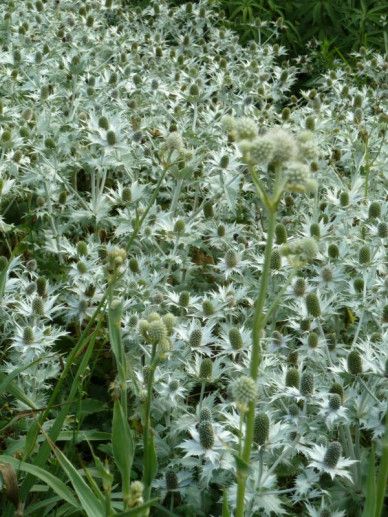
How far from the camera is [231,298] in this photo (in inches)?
106

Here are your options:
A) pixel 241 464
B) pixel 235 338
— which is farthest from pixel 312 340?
pixel 241 464

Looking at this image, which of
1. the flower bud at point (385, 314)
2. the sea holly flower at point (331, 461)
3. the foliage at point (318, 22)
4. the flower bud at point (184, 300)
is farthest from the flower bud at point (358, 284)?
the foliage at point (318, 22)

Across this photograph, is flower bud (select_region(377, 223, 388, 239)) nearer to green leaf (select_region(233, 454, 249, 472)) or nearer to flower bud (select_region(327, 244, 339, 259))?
flower bud (select_region(327, 244, 339, 259))

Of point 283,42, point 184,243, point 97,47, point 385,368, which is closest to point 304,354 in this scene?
point 385,368

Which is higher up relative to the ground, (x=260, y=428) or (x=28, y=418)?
(x=260, y=428)

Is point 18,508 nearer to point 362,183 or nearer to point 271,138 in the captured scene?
point 271,138

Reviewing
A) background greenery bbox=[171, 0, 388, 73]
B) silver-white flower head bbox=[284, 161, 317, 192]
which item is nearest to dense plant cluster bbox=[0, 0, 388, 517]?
silver-white flower head bbox=[284, 161, 317, 192]

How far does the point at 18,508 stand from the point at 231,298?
106 cm

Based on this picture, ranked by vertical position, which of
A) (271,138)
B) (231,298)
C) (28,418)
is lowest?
(28,418)

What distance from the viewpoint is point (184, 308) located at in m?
2.72

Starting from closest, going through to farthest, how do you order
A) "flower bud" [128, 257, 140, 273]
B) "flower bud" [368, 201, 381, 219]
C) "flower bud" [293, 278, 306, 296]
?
"flower bud" [293, 278, 306, 296]
"flower bud" [128, 257, 140, 273]
"flower bud" [368, 201, 381, 219]

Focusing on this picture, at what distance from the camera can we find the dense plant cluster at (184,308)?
1691 mm

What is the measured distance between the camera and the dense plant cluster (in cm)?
169

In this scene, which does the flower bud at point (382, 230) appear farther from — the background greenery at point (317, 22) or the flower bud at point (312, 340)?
the background greenery at point (317, 22)
